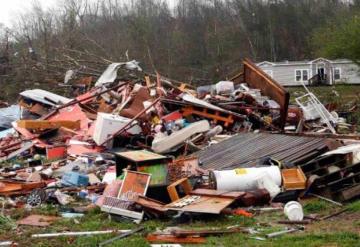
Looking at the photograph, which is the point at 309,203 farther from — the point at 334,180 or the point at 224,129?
the point at 224,129

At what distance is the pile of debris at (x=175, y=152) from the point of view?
7227 mm

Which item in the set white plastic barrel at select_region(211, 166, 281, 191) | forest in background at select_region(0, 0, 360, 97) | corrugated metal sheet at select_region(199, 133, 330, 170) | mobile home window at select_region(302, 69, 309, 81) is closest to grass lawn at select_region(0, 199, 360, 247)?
white plastic barrel at select_region(211, 166, 281, 191)

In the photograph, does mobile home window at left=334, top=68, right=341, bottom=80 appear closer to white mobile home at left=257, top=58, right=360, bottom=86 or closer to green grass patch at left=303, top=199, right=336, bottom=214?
white mobile home at left=257, top=58, right=360, bottom=86

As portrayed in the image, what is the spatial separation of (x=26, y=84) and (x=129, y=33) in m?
17.5

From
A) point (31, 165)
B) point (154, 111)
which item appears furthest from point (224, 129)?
point (31, 165)

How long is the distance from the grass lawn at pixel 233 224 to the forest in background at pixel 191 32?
19.2 meters

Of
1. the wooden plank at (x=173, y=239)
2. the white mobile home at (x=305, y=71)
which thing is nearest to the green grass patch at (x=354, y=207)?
the wooden plank at (x=173, y=239)

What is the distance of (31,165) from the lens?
39.7ft

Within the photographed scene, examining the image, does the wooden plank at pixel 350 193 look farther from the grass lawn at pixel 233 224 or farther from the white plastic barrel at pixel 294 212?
the white plastic barrel at pixel 294 212

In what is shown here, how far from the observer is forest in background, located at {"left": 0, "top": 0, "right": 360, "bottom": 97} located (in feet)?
109

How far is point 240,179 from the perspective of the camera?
778 centimetres

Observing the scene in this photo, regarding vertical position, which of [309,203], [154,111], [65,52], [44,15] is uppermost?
[44,15]

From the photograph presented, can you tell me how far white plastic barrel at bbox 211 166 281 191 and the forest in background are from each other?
1856 centimetres

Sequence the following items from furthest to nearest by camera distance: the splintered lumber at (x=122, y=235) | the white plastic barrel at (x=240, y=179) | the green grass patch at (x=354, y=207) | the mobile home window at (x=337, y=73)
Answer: the mobile home window at (x=337, y=73) < the white plastic barrel at (x=240, y=179) < the green grass patch at (x=354, y=207) < the splintered lumber at (x=122, y=235)
